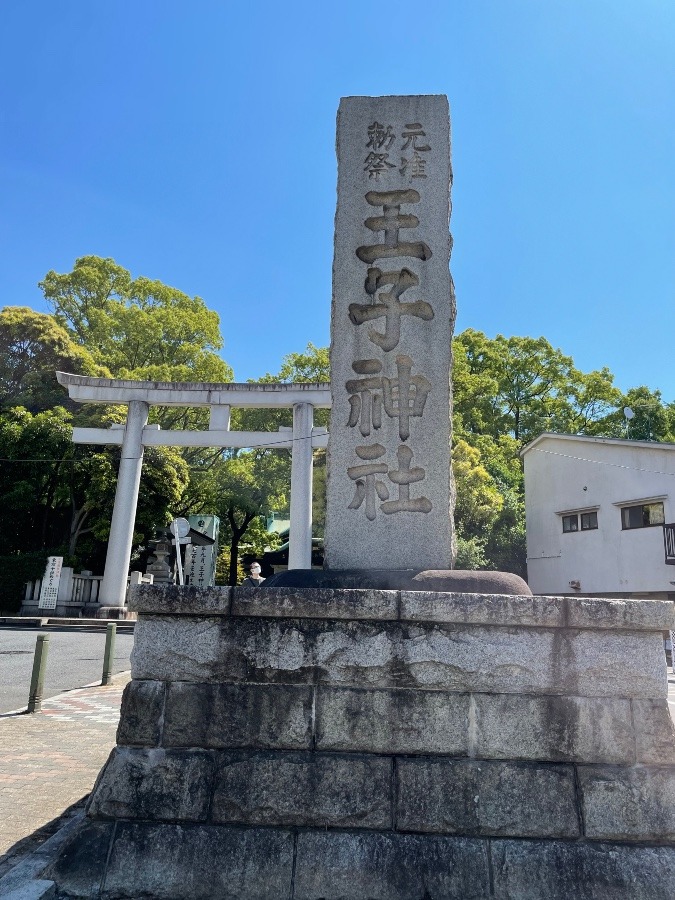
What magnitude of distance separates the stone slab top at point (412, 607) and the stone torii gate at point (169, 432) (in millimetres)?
15619

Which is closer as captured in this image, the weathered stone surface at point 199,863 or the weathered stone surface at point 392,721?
the weathered stone surface at point 199,863

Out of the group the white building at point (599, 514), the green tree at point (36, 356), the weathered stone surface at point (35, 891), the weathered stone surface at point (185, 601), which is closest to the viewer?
the weathered stone surface at point (35, 891)

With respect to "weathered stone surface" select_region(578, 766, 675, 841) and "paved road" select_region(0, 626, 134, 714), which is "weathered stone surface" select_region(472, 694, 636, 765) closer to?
Answer: "weathered stone surface" select_region(578, 766, 675, 841)

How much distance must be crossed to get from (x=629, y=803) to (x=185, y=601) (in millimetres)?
2298

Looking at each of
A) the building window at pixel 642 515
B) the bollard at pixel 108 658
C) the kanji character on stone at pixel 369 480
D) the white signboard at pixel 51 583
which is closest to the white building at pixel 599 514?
the building window at pixel 642 515

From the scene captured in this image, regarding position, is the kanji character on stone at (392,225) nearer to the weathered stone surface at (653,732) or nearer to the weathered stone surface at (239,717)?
the weathered stone surface at (239,717)

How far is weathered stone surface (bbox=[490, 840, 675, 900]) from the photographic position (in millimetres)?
2721

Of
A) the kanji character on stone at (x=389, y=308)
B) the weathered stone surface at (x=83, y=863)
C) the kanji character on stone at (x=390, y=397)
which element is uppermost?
the kanji character on stone at (x=389, y=308)

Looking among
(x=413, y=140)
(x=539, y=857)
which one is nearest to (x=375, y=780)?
(x=539, y=857)

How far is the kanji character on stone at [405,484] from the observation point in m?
4.42

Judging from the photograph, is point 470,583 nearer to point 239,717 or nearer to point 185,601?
point 239,717

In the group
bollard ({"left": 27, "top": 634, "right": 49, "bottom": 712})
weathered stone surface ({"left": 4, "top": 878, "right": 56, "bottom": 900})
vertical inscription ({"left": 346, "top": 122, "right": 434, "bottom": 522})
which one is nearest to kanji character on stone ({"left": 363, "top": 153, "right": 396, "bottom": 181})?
vertical inscription ({"left": 346, "top": 122, "right": 434, "bottom": 522})

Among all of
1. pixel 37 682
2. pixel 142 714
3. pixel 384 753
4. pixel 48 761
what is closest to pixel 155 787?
pixel 142 714

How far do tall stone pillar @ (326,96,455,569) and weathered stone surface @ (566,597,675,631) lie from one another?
4.27 feet
